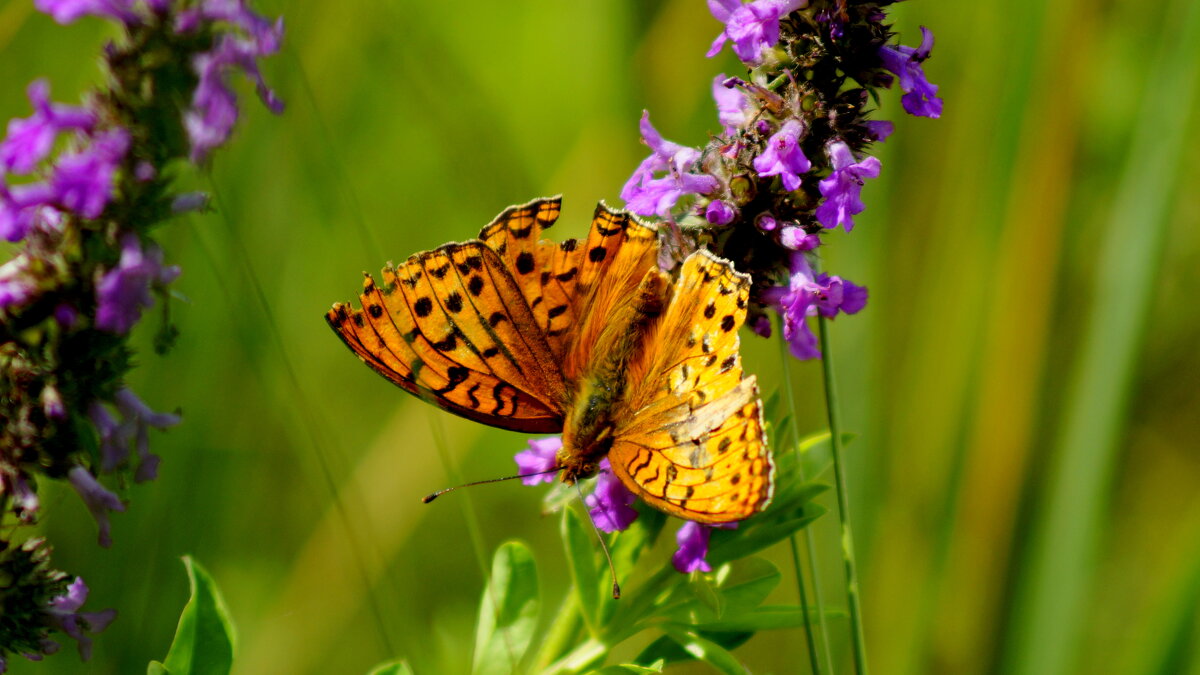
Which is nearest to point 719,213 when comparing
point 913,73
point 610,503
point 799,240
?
point 799,240

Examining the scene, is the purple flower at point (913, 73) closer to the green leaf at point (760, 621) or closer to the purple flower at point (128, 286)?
the green leaf at point (760, 621)

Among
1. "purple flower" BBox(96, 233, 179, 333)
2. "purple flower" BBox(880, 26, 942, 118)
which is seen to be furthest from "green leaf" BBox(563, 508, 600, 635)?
"purple flower" BBox(880, 26, 942, 118)

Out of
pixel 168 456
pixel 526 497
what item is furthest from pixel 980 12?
pixel 168 456

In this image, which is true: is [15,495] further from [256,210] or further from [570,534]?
[256,210]

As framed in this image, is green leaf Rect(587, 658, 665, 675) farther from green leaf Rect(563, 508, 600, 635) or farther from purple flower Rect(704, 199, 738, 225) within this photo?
purple flower Rect(704, 199, 738, 225)

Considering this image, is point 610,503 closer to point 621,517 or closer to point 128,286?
point 621,517

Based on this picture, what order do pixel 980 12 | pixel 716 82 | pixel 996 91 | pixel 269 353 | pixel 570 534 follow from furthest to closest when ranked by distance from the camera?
pixel 980 12
pixel 996 91
pixel 269 353
pixel 716 82
pixel 570 534
